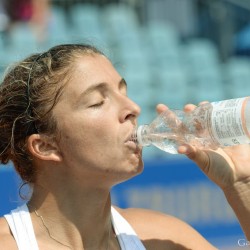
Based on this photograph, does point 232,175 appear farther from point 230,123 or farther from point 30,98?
point 30,98

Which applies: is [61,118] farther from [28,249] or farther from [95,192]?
[28,249]

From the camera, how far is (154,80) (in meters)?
8.81

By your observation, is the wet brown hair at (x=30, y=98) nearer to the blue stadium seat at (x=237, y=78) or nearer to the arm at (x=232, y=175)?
the arm at (x=232, y=175)

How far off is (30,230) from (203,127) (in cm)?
69

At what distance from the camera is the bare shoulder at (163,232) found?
277cm

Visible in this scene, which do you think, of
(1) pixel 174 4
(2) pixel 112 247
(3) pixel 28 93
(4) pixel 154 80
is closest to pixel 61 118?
(3) pixel 28 93

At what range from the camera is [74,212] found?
2.62 metres

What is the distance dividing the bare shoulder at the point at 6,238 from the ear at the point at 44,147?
0.26 m

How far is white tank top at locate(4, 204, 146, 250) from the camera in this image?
2502 mm

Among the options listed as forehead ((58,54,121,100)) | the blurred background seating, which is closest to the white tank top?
forehead ((58,54,121,100))

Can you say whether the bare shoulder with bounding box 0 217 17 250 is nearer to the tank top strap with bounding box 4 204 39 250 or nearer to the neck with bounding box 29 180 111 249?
the tank top strap with bounding box 4 204 39 250

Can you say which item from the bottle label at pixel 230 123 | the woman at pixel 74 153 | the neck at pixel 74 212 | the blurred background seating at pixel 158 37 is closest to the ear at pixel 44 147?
the woman at pixel 74 153

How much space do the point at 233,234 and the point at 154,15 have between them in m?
3.87

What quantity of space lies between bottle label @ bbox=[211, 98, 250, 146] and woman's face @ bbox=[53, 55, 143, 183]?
0.28 metres
